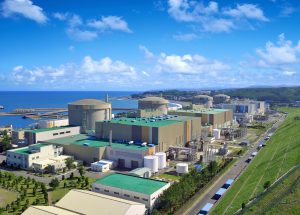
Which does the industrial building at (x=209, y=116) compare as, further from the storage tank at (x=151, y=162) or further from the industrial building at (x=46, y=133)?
the storage tank at (x=151, y=162)

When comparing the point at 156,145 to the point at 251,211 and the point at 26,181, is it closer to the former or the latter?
the point at 26,181

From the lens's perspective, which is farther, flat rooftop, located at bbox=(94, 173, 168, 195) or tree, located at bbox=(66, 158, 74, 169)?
tree, located at bbox=(66, 158, 74, 169)

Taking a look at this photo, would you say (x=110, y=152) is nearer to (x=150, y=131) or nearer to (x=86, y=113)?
(x=150, y=131)

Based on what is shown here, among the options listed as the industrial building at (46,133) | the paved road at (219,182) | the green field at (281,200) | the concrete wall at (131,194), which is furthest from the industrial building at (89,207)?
the industrial building at (46,133)

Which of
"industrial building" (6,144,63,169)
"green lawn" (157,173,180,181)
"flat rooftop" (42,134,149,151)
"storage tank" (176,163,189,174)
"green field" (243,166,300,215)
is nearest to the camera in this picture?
"green field" (243,166,300,215)

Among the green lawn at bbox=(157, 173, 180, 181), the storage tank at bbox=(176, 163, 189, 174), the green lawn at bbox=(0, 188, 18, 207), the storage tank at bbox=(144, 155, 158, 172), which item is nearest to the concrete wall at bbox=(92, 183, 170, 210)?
the green lawn at bbox=(157, 173, 180, 181)

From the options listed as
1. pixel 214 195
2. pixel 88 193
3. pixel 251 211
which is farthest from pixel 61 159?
pixel 251 211

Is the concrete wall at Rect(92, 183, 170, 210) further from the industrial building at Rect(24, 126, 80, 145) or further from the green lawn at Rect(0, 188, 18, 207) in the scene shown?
the industrial building at Rect(24, 126, 80, 145)
